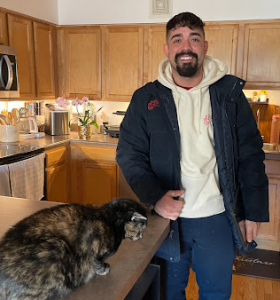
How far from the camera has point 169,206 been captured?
1.20 meters

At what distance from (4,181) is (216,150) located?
1768 millimetres

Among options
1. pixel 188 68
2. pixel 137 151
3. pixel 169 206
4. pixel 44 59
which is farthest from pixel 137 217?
pixel 44 59

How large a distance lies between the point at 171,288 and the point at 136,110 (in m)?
0.88

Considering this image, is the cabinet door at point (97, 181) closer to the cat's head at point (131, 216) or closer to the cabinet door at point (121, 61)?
the cabinet door at point (121, 61)

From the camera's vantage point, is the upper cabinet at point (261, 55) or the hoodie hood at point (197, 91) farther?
the upper cabinet at point (261, 55)

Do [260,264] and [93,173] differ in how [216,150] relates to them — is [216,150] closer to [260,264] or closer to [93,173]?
[260,264]

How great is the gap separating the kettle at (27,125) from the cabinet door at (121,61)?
807 millimetres

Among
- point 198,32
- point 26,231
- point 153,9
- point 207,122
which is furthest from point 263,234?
Result: point 26,231

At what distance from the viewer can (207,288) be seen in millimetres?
1529

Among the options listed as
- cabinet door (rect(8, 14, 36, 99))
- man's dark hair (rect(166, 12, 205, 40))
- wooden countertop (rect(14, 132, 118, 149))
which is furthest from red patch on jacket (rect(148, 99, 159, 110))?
cabinet door (rect(8, 14, 36, 99))

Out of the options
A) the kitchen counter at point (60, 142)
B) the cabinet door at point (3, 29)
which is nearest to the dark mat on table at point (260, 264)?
the kitchen counter at point (60, 142)

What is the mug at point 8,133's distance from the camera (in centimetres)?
307

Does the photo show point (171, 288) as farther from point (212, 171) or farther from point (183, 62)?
point (183, 62)

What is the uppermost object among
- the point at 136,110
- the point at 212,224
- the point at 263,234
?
the point at 136,110
